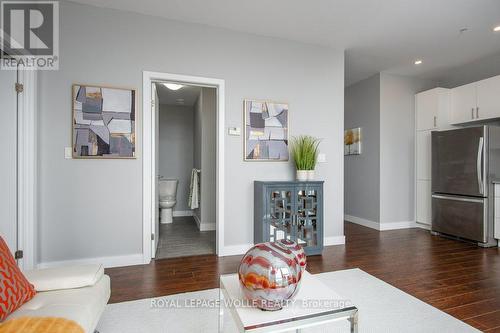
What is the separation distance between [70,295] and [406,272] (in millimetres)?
2864

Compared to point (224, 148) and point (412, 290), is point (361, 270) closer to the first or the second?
point (412, 290)

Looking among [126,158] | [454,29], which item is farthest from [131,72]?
[454,29]

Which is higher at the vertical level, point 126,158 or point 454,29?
point 454,29

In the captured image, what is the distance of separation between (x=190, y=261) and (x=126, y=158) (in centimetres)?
133

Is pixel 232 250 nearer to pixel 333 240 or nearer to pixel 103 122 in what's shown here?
pixel 333 240

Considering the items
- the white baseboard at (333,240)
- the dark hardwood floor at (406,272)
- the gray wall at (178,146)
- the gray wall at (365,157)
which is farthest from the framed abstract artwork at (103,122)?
the gray wall at (365,157)

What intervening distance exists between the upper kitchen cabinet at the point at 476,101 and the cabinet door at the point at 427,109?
28 centimetres

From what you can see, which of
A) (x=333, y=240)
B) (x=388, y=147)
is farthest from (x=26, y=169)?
(x=388, y=147)

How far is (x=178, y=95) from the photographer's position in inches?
211

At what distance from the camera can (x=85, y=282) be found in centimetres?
148

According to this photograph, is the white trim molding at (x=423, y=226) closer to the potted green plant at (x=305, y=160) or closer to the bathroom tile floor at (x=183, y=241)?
the potted green plant at (x=305, y=160)

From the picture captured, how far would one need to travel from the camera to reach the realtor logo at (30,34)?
2180 mm

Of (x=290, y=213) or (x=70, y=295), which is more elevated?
(x=290, y=213)

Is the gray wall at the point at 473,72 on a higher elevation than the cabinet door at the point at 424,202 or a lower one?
higher
